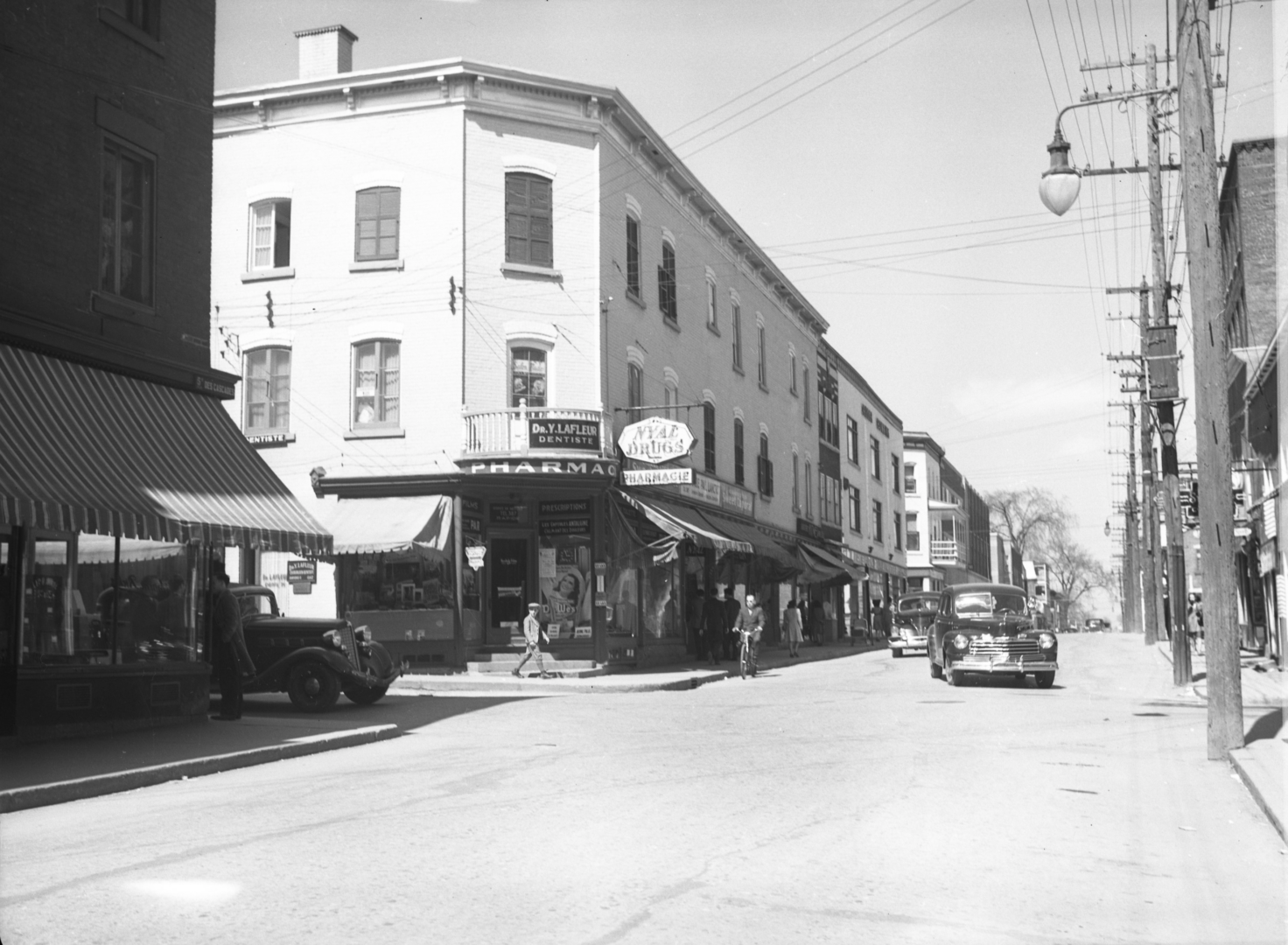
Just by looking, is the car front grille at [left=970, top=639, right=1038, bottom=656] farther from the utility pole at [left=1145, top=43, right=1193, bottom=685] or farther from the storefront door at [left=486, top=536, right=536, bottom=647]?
the storefront door at [left=486, top=536, right=536, bottom=647]

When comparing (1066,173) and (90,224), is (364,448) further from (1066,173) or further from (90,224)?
(1066,173)

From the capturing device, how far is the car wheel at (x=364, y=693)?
60.5ft

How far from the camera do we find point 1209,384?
12.9 m

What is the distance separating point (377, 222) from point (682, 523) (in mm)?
9339

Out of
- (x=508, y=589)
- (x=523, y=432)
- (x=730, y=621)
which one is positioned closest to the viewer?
(x=523, y=432)

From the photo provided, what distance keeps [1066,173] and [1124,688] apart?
11.4m

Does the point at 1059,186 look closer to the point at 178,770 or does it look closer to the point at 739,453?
the point at 178,770

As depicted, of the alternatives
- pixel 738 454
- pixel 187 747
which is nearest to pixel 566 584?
pixel 738 454

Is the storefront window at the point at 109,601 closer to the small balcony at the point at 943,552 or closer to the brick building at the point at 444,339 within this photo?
the brick building at the point at 444,339

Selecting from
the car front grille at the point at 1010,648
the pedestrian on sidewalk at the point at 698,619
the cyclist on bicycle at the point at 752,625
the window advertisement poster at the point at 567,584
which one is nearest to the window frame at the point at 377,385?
the window advertisement poster at the point at 567,584

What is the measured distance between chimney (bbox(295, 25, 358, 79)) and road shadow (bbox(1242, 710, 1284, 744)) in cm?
2342

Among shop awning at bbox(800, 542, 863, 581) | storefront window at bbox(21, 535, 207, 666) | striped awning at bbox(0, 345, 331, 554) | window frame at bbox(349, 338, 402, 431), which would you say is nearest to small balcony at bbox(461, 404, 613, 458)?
window frame at bbox(349, 338, 402, 431)

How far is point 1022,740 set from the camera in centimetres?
1430

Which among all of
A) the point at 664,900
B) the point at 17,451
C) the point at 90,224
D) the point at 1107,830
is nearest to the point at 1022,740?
the point at 1107,830
